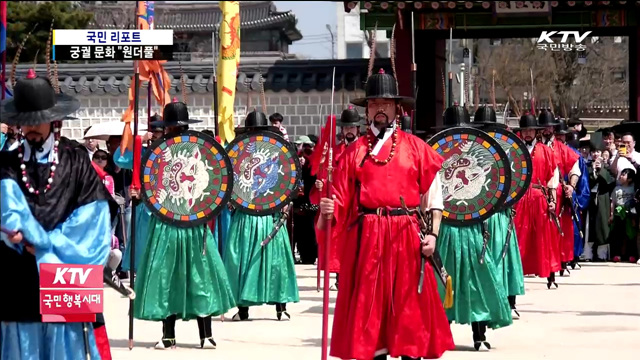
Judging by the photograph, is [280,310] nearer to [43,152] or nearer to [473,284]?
[473,284]

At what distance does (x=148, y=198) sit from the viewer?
10797 millimetres

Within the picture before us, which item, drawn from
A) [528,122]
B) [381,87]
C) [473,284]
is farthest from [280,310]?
[381,87]

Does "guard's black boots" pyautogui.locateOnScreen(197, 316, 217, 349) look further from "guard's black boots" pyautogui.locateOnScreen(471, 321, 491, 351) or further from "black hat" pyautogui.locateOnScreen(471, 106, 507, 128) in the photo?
"black hat" pyautogui.locateOnScreen(471, 106, 507, 128)

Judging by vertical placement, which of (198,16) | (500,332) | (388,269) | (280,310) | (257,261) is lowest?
(500,332)

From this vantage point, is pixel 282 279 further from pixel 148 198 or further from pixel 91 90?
pixel 91 90

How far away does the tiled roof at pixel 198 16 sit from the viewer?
47.4m

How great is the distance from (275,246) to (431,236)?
4.36 metres

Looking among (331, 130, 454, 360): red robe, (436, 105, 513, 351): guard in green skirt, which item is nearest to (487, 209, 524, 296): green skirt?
(436, 105, 513, 351): guard in green skirt

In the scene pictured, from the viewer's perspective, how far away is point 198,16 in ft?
170

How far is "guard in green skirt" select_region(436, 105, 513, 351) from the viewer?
10.7m

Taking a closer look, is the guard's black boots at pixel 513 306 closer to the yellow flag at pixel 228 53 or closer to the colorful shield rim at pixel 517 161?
the colorful shield rim at pixel 517 161

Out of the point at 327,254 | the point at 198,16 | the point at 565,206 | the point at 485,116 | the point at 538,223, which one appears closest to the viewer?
the point at 327,254

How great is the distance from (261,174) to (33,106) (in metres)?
5.61

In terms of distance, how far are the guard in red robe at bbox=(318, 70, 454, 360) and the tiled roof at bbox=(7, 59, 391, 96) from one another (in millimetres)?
14788
